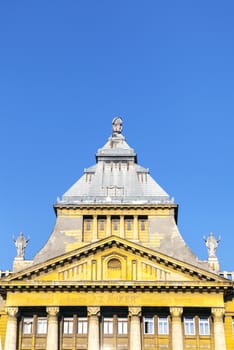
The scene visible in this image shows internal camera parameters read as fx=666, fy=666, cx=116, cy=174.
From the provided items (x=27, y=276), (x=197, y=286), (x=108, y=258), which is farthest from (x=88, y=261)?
(x=197, y=286)

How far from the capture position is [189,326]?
181 feet

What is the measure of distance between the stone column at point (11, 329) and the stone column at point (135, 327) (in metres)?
9.32

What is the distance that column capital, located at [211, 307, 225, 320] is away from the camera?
5397 centimetres

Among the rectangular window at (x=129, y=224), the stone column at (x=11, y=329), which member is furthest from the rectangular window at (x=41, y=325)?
the rectangular window at (x=129, y=224)

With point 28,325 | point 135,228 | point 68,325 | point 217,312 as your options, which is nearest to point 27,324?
point 28,325

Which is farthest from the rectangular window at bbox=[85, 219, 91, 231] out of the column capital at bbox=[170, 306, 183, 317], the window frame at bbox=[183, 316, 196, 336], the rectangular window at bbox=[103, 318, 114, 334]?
the window frame at bbox=[183, 316, 196, 336]

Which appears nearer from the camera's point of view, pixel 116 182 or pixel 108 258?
pixel 108 258

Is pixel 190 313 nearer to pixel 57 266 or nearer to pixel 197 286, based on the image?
pixel 197 286

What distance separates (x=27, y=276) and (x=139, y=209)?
13.0m

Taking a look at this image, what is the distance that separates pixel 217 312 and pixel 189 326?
2768 mm

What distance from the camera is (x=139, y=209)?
6222cm

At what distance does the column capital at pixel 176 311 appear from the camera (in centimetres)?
5394

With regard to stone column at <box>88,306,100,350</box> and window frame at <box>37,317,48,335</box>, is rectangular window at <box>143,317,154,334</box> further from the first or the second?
window frame at <box>37,317,48,335</box>

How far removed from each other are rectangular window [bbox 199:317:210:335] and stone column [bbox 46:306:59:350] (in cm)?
1185
